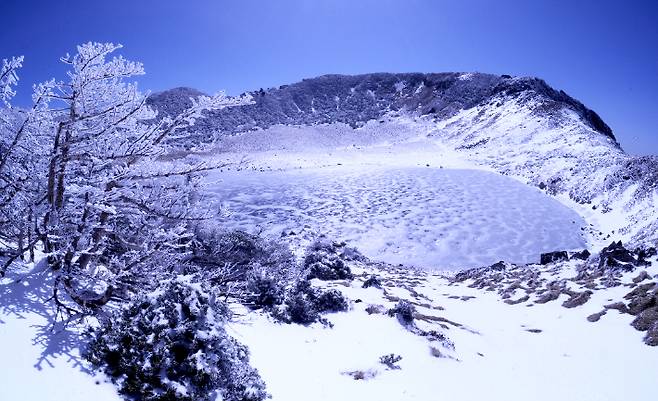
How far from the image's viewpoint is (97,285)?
549 cm

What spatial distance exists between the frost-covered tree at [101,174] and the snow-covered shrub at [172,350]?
58cm

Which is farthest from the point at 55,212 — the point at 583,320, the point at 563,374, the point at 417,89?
the point at 417,89

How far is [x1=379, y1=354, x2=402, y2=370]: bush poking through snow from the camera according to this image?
6811 millimetres

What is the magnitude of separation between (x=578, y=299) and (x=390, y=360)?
7.59m

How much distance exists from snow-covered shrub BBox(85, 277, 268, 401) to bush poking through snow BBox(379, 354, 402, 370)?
2765mm

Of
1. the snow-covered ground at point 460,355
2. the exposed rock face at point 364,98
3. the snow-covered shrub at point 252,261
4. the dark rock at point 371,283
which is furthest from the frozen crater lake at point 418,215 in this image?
the exposed rock face at point 364,98

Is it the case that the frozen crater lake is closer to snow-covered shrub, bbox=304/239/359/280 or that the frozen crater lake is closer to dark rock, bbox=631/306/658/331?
snow-covered shrub, bbox=304/239/359/280

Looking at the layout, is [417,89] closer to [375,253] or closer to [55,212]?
[375,253]

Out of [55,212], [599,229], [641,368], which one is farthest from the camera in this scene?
[599,229]

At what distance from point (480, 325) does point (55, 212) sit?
33.6 ft

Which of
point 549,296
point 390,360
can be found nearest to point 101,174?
point 390,360

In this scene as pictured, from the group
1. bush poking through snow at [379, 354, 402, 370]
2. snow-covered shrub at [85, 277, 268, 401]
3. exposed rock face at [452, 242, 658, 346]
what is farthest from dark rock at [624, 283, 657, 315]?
snow-covered shrub at [85, 277, 268, 401]

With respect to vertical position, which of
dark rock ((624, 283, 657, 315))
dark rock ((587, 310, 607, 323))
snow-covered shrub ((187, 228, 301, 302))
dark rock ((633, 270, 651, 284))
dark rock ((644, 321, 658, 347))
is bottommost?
dark rock ((587, 310, 607, 323))

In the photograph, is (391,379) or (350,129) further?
(350,129)
